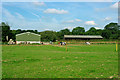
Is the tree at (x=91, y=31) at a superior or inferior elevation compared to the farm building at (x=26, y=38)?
superior

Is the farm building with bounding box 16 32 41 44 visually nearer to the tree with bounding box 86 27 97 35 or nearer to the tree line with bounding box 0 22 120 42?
the tree line with bounding box 0 22 120 42

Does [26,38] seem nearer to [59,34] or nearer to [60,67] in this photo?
[59,34]

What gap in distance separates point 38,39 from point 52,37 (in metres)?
18.2

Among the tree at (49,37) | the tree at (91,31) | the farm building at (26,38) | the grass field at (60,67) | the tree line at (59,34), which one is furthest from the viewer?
the tree at (91,31)

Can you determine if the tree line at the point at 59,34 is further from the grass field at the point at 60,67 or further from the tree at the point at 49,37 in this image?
the grass field at the point at 60,67

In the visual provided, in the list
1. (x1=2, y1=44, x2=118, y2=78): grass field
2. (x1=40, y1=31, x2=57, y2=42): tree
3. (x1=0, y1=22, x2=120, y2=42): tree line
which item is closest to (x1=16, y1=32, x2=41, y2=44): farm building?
(x1=0, y1=22, x2=120, y2=42): tree line

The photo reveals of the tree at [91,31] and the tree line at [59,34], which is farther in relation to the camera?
the tree at [91,31]

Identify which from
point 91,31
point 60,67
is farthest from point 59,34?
point 60,67

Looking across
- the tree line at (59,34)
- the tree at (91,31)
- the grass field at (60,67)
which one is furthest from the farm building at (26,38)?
the grass field at (60,67)


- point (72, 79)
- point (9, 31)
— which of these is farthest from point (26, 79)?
point (9, 31)

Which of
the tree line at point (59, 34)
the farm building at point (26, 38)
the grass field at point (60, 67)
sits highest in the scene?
the tree line at point (59, 34)

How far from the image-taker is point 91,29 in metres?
102

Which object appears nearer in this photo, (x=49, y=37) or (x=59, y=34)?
(x=49, y=37)

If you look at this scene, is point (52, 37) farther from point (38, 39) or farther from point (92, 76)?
point (92, 76)
